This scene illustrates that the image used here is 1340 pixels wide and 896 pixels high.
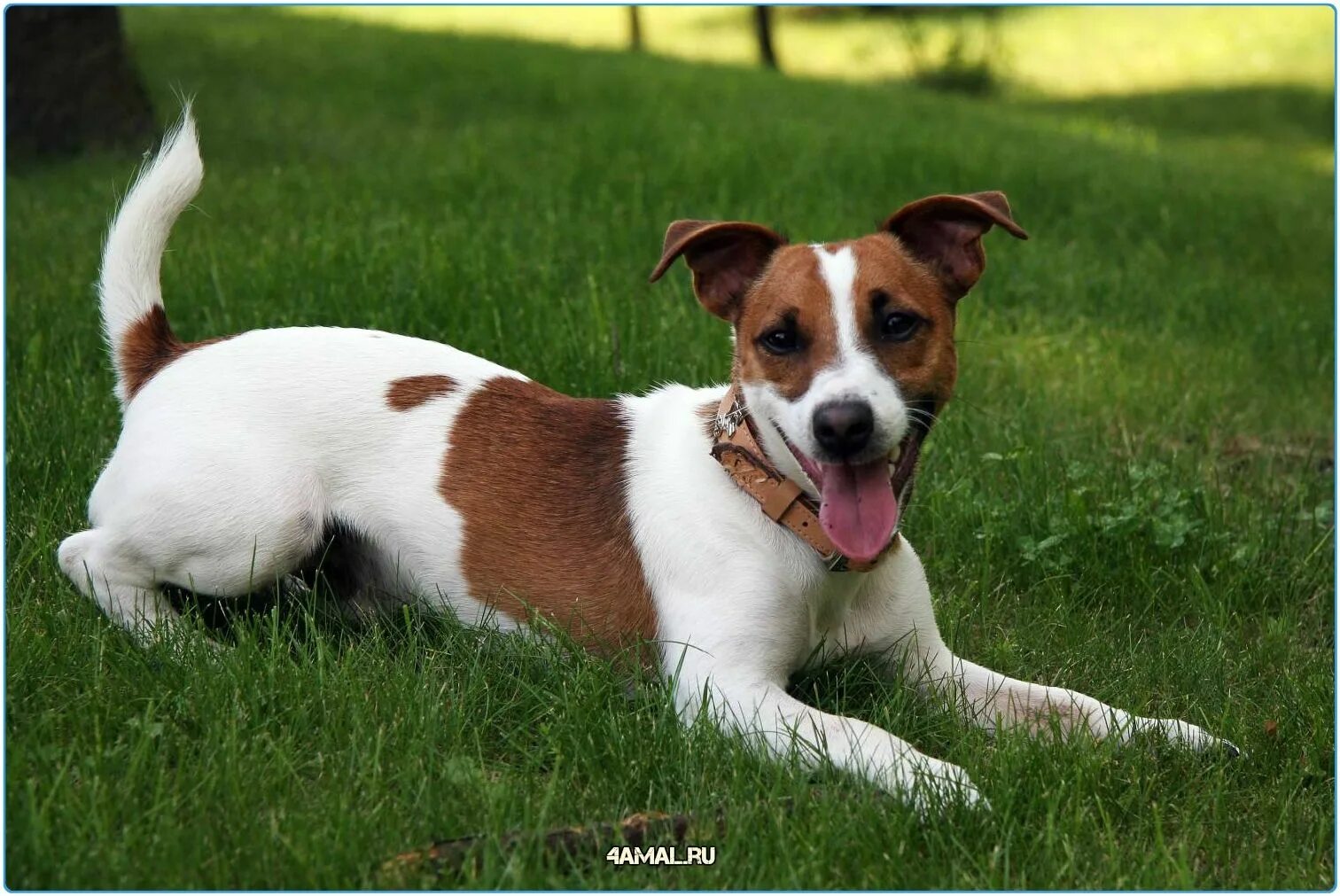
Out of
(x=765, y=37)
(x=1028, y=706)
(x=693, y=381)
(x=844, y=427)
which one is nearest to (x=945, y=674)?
(x=1028, y=706)

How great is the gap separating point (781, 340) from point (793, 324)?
5cm

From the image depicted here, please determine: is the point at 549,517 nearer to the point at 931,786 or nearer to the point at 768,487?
the point at 768,487

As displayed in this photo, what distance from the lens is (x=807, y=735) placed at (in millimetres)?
3332

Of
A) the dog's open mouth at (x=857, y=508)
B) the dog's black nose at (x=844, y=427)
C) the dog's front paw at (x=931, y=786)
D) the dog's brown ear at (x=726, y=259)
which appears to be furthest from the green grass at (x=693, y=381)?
the dog's brown ear at (x=726, y=259)

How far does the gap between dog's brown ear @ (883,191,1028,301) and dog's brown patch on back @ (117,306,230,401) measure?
2.02m

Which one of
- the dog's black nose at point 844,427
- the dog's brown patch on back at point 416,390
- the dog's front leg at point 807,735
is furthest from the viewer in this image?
the dog's brown patch on back at point 416,390

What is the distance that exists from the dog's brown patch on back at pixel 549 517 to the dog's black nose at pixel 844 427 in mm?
722

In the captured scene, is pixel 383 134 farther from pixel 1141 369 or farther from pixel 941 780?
pixel 941 780

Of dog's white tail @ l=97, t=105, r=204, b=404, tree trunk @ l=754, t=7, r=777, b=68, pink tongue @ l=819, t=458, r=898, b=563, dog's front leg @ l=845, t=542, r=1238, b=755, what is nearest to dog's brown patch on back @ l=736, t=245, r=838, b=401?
pink tongue @ l=819, t=458, r=898, b=563

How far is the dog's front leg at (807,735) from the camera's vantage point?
3.10 meters

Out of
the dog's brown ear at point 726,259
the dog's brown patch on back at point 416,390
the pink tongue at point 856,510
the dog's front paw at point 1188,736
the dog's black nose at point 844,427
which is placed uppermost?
the dog's brown ear at point 726,259

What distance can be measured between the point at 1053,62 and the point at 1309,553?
22.4 m

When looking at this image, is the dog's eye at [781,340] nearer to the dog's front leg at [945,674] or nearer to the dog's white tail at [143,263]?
the dog's front leg at [945,674]

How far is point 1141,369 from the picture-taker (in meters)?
6.88
